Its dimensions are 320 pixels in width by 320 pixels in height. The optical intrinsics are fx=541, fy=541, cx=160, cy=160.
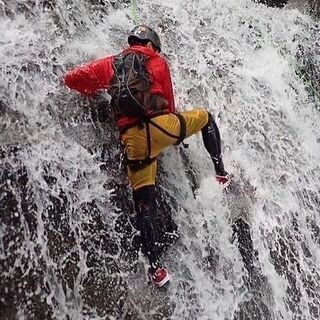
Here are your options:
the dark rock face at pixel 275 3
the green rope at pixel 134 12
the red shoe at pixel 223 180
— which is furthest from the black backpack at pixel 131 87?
the dark rock face at pixel 275 3

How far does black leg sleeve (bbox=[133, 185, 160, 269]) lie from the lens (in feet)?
15.7

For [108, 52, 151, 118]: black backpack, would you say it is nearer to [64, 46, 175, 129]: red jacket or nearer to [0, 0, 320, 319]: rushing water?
[64, 46, 175, 129]: red jacket

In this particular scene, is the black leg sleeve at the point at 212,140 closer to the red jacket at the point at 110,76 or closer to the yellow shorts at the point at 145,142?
the yellow shorts at the point at 145,142

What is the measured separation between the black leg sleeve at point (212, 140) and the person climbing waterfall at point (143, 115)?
330mm

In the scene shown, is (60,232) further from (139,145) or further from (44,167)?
(139,145)

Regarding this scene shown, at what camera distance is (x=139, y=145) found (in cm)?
478

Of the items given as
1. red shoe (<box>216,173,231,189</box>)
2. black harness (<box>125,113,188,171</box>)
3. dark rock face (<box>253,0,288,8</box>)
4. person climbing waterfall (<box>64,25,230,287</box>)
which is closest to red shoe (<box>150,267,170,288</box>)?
person climbing waterfall (<box>64,25,230,287</box>)

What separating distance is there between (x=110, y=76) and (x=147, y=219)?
4.35 ft

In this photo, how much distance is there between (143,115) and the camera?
472 cm

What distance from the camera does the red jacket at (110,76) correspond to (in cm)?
484

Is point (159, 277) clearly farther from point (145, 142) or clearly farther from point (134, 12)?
point (134, 12)

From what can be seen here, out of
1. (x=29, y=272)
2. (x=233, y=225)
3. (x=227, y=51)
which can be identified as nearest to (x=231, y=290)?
(x=233, y=225)

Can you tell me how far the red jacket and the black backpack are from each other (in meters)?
0.08

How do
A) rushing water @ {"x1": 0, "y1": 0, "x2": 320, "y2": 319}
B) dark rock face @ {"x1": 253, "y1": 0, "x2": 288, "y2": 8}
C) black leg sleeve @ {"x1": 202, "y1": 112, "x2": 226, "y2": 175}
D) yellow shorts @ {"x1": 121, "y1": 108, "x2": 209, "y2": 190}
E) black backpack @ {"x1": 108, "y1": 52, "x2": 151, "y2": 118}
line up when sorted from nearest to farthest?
1. rushing water @ {"x1": 0, "y1": 0, "x2": 320, "y2": 319}
2. black backpack @ {"x1": 108, "y1": 52, "x2": 151, "y2": 118}
3. yellow shorts @ {"x1": 121, "y1": 108, "x2": 209, "y2": 190}
4. black leg sleeve @ {"x1": 202, "y1": 112, "x2": 226, "y2": 175}
5. dark rock face @ {"x1": 253, "y1": 0, "x2": 288, "y2": 8}
